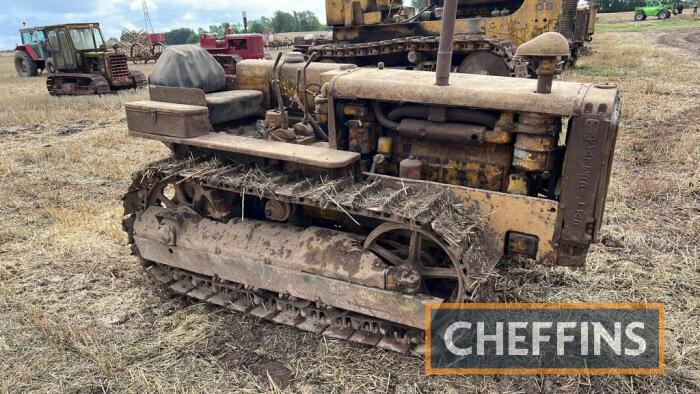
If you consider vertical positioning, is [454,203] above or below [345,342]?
above

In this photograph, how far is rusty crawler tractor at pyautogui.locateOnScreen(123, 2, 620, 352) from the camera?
3729mm

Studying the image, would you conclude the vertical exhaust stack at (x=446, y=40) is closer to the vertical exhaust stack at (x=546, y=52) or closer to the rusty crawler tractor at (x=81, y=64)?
the vertical exhaust stack at (x=546, y=52)

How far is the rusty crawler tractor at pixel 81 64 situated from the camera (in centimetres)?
1962

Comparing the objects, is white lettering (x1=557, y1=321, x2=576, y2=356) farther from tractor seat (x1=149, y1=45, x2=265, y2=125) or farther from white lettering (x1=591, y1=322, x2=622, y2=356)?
tractor seat (x1=149, y1=45, x2=265, y2=125)

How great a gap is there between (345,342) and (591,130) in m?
2.44

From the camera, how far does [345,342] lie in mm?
4359

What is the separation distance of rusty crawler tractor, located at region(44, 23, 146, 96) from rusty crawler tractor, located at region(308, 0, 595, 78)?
10708 mm

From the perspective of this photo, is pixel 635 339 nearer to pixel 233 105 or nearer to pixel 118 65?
pixel 233 105

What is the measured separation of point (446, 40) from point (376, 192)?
1.24 meters

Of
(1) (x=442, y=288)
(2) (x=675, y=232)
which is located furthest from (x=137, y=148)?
(2) (x=675, y=232)

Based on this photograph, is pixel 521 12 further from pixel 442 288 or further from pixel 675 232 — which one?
pixel 442 288

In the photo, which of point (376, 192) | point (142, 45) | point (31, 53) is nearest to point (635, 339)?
point (376, 192)

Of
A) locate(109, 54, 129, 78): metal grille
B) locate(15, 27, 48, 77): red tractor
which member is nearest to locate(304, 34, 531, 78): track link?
locate(109, 54, 129, 78): metal grille

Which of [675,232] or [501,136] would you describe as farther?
[675,232]
